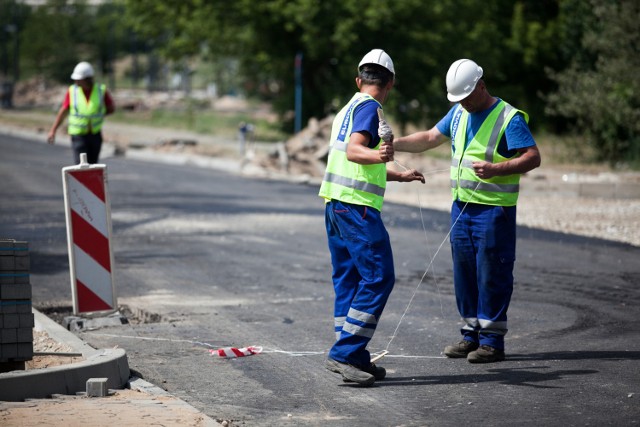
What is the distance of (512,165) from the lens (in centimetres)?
715

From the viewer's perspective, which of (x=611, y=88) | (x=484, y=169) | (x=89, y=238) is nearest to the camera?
(x=484, y=169)

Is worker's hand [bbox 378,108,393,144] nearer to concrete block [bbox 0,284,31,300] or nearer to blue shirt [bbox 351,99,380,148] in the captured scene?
blue shirt [bbox 351,99,380,148]

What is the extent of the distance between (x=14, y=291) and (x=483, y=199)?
2.96 m

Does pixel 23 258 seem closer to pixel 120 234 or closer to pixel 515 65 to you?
pixel 120 234

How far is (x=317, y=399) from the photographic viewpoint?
6316 mm

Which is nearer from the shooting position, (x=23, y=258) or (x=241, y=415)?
(x=241, y=415)

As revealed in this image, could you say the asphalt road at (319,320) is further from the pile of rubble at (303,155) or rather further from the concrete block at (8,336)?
the pile of rubble at (303,155)

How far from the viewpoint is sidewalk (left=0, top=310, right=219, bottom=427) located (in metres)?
5.64

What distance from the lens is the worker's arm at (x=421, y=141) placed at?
7.55m

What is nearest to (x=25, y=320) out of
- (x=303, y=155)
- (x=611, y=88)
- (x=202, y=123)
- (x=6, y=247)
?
(x=6, y=247)

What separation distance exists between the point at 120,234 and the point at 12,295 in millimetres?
7855

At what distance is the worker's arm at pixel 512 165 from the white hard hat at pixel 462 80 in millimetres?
461

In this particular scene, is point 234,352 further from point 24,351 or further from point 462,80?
point 462,80

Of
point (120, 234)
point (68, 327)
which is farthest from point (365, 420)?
point (120, 234)
